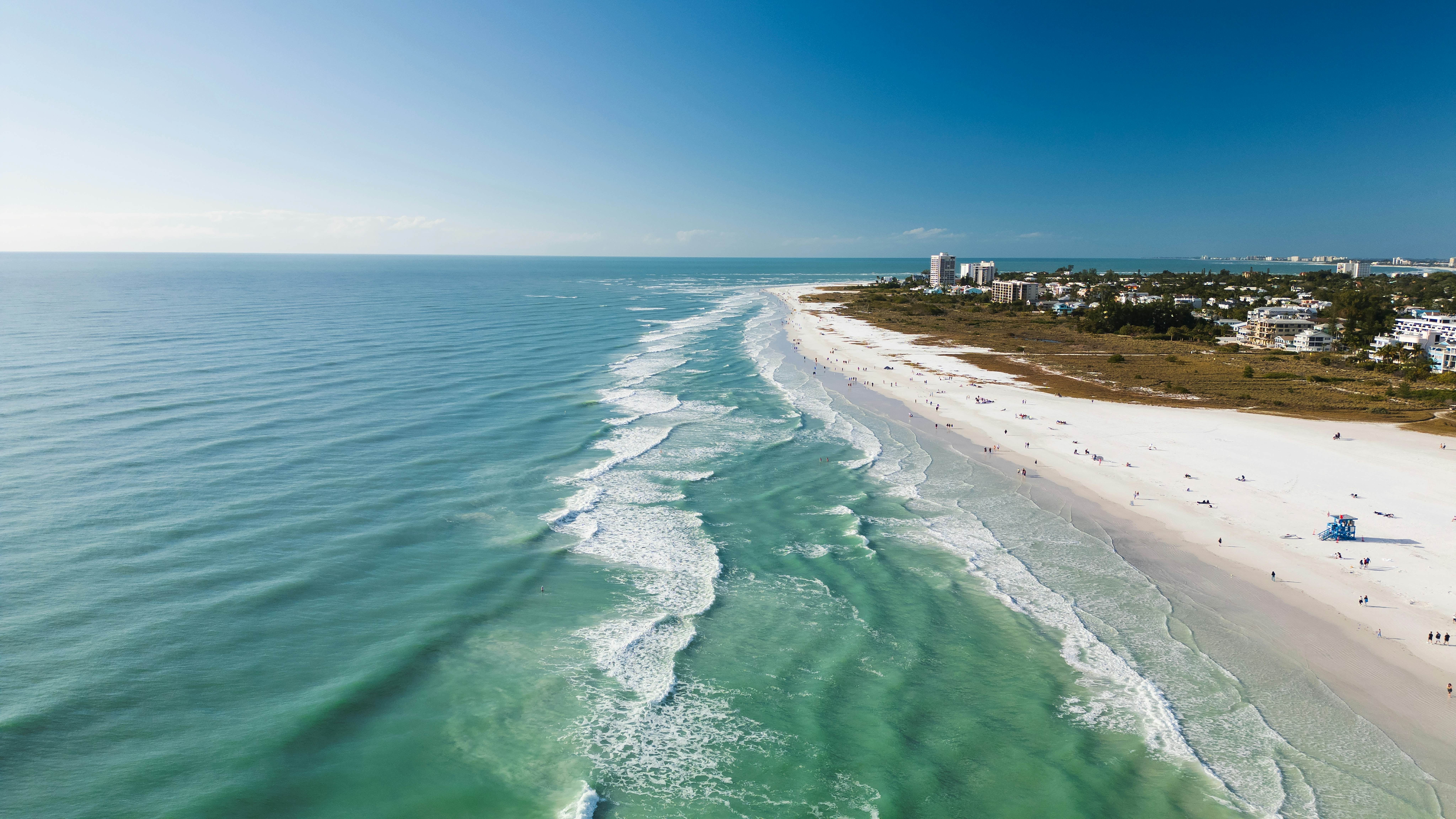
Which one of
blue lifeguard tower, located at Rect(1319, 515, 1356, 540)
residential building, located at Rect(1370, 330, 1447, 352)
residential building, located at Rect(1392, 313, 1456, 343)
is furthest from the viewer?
residential building, located at Rect(1392, 313, 1456, 343)

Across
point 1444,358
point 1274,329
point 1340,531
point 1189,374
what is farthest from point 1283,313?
point 1340,531

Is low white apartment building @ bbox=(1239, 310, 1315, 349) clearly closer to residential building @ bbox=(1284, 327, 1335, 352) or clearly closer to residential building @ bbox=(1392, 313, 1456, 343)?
residential building @ bbox=(1284, 327, 1335, 352)

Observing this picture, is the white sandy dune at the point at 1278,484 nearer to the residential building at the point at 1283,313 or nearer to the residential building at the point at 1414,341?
the residential building at the point at 1414,341

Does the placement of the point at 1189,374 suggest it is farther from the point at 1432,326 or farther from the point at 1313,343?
the point at 1432,326

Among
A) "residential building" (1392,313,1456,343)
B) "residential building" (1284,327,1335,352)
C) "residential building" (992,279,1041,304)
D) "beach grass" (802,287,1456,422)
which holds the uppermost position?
"residential building" (992,279,1041,304)

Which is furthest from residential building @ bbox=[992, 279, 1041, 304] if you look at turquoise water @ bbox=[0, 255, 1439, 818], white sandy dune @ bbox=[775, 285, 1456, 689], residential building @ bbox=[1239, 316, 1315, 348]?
turquoise water @ bbox=[0, 255, 1439, 818]

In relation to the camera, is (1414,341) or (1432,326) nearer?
(1414,341)

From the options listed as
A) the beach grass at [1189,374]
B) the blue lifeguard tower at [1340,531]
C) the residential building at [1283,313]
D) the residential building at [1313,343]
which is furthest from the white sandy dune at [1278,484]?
the residential building at [1283,313]

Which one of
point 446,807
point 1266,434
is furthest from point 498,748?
point 1266,434
